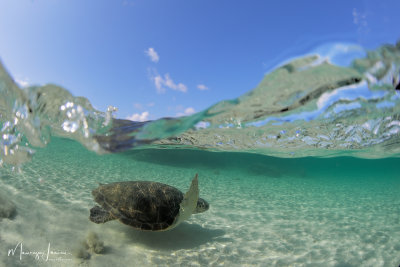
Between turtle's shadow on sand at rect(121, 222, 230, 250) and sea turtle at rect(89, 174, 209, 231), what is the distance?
0.86m

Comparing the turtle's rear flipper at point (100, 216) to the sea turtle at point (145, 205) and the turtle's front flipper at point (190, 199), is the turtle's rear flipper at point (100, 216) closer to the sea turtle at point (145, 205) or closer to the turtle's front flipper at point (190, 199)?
the sea turtle at point (145, 205)

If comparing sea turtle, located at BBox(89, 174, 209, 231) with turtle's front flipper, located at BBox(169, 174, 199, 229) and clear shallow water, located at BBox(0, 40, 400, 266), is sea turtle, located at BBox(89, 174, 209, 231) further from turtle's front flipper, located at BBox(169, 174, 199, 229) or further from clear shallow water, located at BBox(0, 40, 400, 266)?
clear shallow water, located at BBox(0, 40, 400, 266)

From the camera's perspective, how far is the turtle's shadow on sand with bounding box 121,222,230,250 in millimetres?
5105

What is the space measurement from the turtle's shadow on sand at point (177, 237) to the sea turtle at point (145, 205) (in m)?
0.86

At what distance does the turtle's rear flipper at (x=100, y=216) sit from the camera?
15.6 ft

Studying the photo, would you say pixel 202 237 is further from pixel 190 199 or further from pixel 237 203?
pixel 237 203

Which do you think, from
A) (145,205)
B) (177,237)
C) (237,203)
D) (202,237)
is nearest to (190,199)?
(145,205)

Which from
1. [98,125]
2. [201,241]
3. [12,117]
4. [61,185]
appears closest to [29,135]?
[12,117]

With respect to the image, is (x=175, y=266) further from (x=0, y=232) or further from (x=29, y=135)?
(x=29, y=135)

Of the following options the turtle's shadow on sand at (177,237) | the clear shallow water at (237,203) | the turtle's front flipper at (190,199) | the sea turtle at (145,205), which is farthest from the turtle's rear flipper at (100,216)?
the turtle's front flipper at (190,199)

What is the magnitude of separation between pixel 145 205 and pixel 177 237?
162cm

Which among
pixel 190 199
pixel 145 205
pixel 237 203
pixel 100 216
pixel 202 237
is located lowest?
pixel 237 203

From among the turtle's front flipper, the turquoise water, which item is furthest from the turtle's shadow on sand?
the turtle's front flipper

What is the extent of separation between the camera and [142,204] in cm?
477
